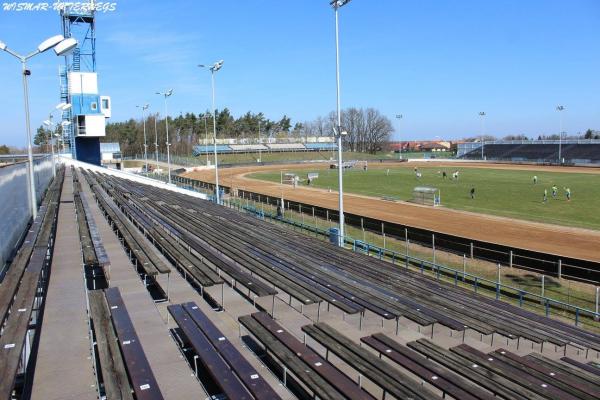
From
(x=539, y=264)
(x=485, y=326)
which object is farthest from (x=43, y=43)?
(x=539, y=264)

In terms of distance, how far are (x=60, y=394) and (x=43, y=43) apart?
1243cm

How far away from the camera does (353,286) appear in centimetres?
1241

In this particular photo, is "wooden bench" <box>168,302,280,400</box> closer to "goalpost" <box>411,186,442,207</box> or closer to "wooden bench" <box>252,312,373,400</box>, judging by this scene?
"wooden bench" <box>252,312,373,400</box>

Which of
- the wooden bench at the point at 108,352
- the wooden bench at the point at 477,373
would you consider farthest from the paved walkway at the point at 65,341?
the wooden bench at the point at 477,373

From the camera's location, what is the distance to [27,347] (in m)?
7.12

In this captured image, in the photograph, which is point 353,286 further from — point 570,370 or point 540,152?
point 540,152

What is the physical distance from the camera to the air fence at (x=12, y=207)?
31.5 ft

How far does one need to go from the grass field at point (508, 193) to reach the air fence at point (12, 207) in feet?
107

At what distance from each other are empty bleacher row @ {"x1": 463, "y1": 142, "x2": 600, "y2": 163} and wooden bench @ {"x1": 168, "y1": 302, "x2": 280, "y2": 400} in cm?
10455

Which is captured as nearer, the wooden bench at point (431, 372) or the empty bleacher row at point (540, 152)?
the wooden bench at point (431, 372)

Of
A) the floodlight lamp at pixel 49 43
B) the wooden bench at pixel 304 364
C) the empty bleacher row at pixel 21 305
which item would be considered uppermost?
the floodlight lamp at pixel 49 43

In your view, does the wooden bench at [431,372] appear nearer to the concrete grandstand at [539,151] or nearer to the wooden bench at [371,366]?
the wooden bench at [371,366]

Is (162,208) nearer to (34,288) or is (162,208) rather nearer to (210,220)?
Result: (210,220)

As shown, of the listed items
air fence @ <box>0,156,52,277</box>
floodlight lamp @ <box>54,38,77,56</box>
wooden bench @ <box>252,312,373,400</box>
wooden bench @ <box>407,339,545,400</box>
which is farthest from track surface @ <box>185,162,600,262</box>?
air fence @ <box>0,156,52,277</box>
